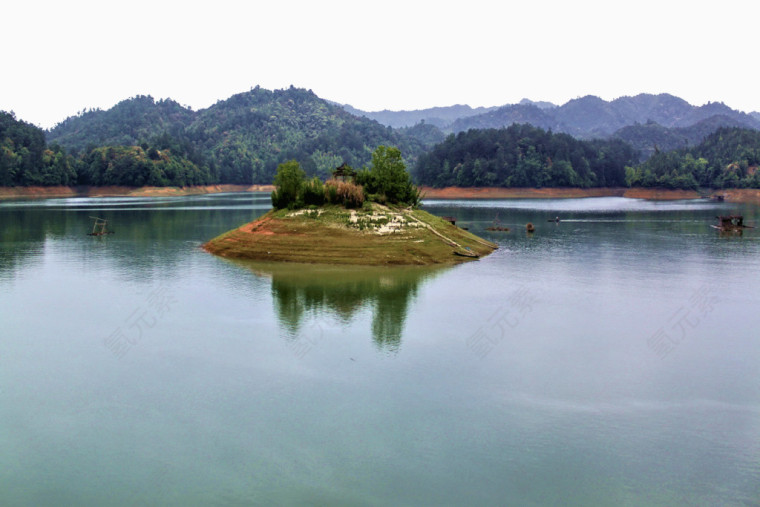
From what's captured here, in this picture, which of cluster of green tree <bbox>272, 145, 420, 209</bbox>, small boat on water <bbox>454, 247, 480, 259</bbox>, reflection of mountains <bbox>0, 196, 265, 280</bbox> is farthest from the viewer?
cluster of green tree <bbox>272, 145, 420, 209</bbox>

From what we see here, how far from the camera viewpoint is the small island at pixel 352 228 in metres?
59.1

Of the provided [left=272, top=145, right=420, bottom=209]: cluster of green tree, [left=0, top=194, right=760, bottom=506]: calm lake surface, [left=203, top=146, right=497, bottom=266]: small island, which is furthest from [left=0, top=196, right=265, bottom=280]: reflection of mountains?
[left=272, top=145, right=420, bottom=209]: cluster of green tree

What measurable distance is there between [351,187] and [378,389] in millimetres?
41738

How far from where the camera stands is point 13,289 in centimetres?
4728

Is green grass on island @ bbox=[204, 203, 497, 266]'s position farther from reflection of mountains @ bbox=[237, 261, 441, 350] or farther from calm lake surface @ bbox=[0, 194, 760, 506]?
calm lake surface @ bbox=[0, 194, 760, 506]

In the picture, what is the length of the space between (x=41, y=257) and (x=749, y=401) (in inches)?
2530

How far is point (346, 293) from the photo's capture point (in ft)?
147

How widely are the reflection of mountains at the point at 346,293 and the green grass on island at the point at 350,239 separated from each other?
7.37ft

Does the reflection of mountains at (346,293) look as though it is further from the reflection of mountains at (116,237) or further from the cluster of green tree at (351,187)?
the reflection of mountains at (116,237)

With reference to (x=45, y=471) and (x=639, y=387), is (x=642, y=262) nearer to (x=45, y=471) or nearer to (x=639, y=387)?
(x=639, y=387)

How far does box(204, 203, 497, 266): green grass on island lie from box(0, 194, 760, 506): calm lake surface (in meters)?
5.99

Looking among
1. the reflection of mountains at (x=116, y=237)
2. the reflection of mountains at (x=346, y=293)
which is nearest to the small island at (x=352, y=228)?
the reflection of mountains at (x=346, y=293)

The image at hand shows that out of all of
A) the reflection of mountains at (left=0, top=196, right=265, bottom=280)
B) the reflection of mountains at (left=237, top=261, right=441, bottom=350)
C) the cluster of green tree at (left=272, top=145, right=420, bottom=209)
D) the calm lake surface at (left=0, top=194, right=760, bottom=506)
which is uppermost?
the cluster of green tree at (left=272, top=145, right=420, bottom=209)

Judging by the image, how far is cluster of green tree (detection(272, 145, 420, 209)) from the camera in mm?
65688
